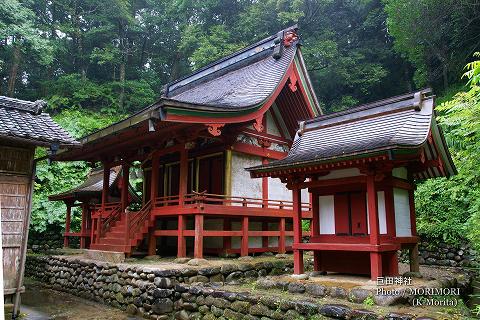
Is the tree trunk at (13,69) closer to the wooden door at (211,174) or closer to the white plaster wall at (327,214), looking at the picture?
the wooden door at (211,174)

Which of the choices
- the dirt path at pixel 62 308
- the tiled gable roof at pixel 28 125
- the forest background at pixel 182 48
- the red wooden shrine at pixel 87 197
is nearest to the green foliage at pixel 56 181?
the forest background at pixel 182 48

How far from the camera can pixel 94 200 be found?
19.7 m

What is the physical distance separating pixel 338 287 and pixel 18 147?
800 centimetres

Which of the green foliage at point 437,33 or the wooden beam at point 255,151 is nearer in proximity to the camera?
the wooden beam at point 255,151

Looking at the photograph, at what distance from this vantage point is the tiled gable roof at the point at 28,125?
8.42 meters

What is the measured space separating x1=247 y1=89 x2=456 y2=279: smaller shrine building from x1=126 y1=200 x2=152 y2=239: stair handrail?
484 cm

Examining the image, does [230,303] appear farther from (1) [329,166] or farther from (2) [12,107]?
(2) [12,107]

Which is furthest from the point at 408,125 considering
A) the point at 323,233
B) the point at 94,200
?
the point at 94,200

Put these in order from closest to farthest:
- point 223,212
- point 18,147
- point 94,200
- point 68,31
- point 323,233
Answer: point 18,147, point 323,233, point 223,212, point 94,200, point 68,31

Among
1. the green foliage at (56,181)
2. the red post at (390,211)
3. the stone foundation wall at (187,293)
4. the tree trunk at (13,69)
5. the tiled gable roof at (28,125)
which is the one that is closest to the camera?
the stone foundation wall at (187,293)

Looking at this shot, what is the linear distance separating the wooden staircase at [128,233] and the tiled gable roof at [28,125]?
3958 mm

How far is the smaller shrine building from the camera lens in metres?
8.24

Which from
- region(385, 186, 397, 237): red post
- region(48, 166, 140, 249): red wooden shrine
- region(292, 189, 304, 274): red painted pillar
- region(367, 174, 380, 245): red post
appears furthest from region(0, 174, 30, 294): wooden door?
region(48, 166, 140, 249): red wooden shrine

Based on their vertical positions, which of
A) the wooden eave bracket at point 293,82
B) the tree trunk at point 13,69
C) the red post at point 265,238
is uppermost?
the tree trunk at point 13,69
